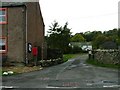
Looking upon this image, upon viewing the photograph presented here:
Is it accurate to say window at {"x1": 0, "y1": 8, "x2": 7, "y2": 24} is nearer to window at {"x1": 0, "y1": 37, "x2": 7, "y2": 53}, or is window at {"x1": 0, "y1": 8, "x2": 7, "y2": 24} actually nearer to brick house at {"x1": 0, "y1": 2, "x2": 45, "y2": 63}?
brick house at {"x1": 0, "y1": 2, "x2": 45, "y2": 63}

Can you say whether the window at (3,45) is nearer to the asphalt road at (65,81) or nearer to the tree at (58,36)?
the asphalt road at (65,81)

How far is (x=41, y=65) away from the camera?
31.4m

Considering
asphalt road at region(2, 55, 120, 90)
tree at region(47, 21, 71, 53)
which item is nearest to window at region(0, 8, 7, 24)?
asphalt road at region(2, 55, 120, 90)

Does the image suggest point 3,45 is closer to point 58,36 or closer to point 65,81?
point 65,81

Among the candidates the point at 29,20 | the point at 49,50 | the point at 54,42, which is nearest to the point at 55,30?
the point at 54,42

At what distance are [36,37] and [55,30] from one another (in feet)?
69.5

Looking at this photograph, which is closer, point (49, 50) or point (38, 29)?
point (38, 29)

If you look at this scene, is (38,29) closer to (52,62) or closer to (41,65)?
(52,62)

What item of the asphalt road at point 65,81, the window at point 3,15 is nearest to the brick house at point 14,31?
the window at point 3,15

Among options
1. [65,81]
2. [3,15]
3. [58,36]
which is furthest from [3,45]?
[58,36]

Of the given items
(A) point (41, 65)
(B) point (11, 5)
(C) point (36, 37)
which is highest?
(B) point (11, 5)

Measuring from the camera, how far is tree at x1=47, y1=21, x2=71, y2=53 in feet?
183

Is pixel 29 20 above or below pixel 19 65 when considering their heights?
above

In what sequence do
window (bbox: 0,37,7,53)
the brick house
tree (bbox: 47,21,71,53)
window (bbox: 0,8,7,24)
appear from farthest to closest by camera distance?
tree (bbox: 47,21,71,53), window (bbox: 0,8,7,24), window (bbox: 0,37,7,53), the brick house
